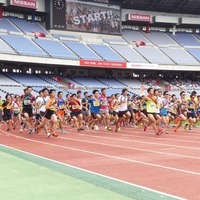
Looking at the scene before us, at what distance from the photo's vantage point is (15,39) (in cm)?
3972

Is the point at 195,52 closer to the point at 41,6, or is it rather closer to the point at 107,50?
the point at 107,50

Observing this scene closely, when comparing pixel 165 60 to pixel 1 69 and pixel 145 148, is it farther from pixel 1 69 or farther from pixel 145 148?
pixel 145 148

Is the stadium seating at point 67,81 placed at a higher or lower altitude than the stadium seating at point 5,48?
lower

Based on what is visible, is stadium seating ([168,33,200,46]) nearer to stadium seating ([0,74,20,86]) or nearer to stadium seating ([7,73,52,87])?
stadium seating ([7,73,52,87])

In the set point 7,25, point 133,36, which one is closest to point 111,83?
point 133,36

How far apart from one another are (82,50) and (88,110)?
2459 cm

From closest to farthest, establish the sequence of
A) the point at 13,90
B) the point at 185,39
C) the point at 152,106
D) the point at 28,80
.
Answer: the point at 152,106
the point at 13,90
the point at 28,80
the point at 185,39

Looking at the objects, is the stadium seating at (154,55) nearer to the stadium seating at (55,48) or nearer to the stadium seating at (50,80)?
the stadium seating at (55,48)

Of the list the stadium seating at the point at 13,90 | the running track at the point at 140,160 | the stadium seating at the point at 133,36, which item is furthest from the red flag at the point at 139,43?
the running track at the point at 140,160

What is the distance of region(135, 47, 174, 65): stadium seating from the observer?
47.3 metres

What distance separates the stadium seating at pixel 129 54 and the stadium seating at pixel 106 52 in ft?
3.01

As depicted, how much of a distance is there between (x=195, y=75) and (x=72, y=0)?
2000 centimetres

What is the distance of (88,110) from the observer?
20.1 metres

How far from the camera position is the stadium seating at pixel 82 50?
141 ft
